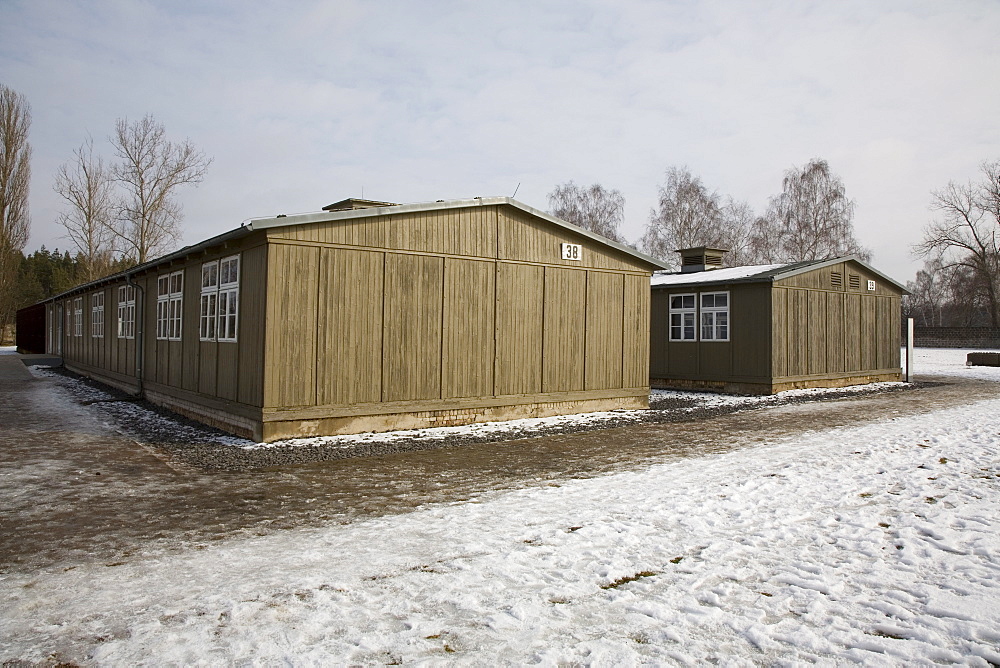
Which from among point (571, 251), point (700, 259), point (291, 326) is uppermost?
point (700, 259)

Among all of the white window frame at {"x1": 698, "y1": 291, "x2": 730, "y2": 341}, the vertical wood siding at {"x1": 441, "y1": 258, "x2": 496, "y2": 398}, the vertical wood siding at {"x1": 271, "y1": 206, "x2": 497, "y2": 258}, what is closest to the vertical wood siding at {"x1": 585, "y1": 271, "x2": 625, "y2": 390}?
the vertical wood siding at {"x1": 441, "y1": 258, "x2": 496, "y2": 398}

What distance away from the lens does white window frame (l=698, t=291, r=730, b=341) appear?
1806 cm

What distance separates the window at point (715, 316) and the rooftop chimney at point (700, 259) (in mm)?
3371

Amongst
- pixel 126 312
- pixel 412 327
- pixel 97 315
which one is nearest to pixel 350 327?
pixel 412 327

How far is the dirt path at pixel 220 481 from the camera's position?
213 inches

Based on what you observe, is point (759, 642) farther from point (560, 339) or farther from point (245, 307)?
point (560, 339)

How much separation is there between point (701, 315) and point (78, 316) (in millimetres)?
19480

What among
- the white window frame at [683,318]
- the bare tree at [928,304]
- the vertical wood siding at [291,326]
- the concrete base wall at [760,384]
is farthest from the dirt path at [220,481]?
the bare tree at [928,304]

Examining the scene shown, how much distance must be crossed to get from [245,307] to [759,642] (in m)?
8.36

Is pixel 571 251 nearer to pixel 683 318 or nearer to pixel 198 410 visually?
pixel 198 410

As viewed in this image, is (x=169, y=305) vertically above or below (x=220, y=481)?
above

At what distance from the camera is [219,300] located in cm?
1099

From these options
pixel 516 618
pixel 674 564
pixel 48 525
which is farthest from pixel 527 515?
pixel 48 525

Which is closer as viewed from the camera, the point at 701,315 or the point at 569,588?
the point at 569,588
